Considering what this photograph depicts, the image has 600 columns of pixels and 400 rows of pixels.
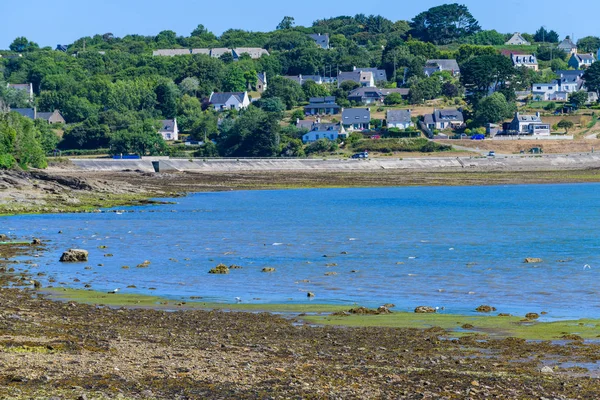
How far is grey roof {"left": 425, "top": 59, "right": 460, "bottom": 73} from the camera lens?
180875 mm

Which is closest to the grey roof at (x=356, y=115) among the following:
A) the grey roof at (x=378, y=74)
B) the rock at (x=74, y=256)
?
the grey roof at (x=378, y=74)

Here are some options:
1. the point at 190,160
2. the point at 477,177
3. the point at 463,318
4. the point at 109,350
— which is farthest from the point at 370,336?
the point at 190,160

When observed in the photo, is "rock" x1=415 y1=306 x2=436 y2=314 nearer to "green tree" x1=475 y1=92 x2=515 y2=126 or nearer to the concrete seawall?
the concrete seawall

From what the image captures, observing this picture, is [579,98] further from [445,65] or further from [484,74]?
[445,65]

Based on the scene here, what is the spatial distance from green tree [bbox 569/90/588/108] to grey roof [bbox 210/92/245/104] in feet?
180

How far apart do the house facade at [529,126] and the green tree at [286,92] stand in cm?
3986

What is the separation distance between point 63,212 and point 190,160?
53.0 m

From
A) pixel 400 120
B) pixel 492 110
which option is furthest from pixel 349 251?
pixel 492 110

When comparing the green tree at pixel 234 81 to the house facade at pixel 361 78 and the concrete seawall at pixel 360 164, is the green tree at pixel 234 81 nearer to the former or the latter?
the house facade at pixel 361 78

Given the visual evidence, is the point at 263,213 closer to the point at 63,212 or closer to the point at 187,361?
the point at 63,212

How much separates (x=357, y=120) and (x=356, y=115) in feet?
3.34

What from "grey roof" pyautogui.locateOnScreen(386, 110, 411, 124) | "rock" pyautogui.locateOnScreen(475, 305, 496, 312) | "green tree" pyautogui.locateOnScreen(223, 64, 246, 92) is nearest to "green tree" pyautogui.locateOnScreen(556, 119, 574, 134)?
"grey roof" pyautogui.locateOnScreen(386, 110, 411, 124)

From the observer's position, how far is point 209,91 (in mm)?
169000

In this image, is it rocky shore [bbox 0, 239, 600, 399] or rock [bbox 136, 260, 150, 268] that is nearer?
rocky shore [bbox 0, 239, 600, 399]
